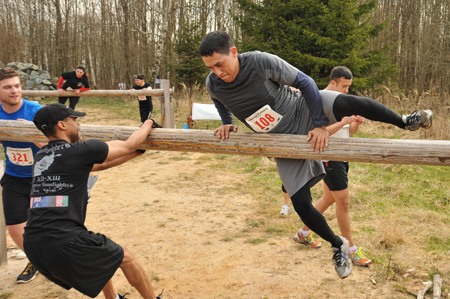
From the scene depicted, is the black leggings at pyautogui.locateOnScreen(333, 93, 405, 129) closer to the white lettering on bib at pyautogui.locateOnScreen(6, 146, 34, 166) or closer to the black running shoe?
the white lettering on bib at pyautogui.locateOnScreen(6, 146, 34, 166)

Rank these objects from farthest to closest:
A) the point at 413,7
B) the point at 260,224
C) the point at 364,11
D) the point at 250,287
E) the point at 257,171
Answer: the point at 413,7 < the point at 364,11 < the point at 257,171 < the point at 260,224 < the point at 250,287

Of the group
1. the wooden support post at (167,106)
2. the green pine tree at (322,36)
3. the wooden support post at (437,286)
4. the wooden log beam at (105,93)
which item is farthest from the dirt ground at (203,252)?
the green pine tree at (322,36)

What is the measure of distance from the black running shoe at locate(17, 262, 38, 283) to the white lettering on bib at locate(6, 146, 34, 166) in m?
1.20

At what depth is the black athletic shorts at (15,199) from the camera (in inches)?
124

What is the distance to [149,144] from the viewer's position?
2.91 metres

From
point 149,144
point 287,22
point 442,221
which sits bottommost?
point 442,221

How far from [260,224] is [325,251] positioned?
1.04 metres

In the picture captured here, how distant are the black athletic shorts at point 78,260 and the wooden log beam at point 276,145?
985 millimetres

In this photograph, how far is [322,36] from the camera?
11.3 meters

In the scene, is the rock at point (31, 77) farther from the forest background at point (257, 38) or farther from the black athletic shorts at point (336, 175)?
the black athletic shorts at point (336, 175)

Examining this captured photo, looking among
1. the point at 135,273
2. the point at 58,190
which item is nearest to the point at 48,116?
the point at 58,190

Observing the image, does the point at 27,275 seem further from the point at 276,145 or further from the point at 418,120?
the point at 418,120

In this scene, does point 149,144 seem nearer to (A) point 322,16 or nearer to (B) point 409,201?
(B) point 409,201

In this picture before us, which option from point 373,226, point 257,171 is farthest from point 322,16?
point 373,226
